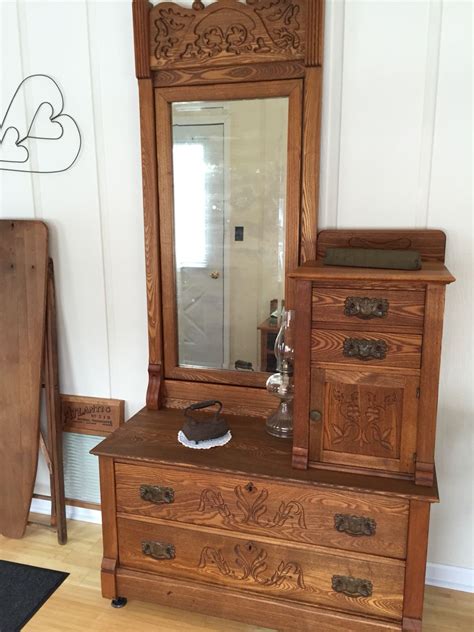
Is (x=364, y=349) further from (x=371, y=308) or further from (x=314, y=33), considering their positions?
(x=314, y=33)

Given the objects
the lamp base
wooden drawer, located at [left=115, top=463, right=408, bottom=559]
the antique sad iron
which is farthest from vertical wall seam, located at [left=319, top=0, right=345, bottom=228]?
wooden drawer, located at [left=115, top=463, right=408, bottom=559]

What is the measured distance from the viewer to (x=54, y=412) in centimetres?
221

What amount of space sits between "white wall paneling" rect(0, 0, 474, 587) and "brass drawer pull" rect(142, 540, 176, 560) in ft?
1.99

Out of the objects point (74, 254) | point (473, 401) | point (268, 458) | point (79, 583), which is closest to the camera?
point (268, 458)

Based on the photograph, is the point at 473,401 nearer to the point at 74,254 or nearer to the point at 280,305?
the point at 280,305

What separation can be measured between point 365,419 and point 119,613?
1148mm

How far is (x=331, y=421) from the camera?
5.13ft

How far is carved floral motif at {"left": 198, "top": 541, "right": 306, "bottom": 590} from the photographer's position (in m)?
1.64

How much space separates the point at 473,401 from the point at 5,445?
6.24 feet

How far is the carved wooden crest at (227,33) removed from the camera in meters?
1.70

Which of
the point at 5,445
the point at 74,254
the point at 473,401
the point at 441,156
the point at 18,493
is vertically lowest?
the point at 18,493

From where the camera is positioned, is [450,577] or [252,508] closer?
[252,508]

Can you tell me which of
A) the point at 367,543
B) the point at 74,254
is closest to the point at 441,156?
the point at 367,543

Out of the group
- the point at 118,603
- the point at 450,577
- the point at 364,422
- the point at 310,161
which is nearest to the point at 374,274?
the point at 364,422
